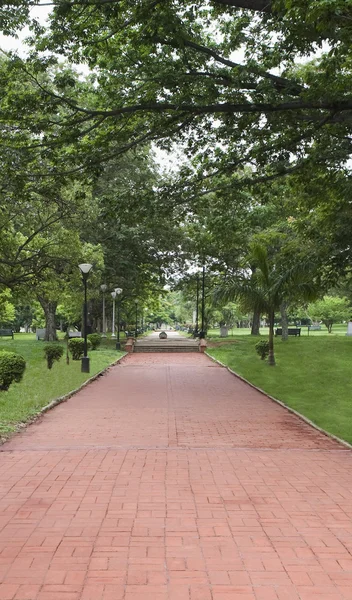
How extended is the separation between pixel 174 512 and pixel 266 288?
52.9 feet

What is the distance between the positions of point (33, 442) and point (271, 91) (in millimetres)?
6930

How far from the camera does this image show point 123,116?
10.8 meters

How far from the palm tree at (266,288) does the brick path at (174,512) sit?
31.7ft

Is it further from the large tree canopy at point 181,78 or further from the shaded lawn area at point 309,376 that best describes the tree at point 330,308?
the large tree canopy at point 181,78

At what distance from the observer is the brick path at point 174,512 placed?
3.55m

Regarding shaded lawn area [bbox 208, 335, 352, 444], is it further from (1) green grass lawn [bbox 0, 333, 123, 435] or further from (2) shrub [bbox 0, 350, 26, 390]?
(2) shrub [bbox 0, 350, 26, 390]

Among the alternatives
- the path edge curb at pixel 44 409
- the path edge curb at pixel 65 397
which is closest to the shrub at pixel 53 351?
the path edge curb at pixel 65 397

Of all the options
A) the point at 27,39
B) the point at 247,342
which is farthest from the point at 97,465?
the point at 247,342

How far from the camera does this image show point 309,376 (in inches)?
675

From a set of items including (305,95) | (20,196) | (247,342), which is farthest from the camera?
(247,342)

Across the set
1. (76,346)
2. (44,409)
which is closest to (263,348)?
(76,346)

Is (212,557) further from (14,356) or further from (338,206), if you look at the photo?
(338,206)

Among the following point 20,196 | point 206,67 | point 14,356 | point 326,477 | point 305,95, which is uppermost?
point 206,67

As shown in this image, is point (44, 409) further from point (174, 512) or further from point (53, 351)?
point (53, 351)
